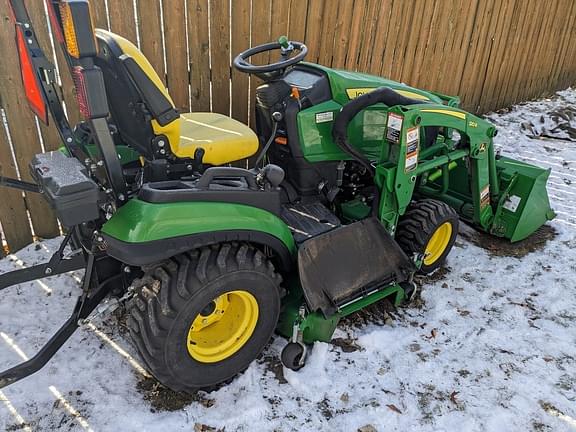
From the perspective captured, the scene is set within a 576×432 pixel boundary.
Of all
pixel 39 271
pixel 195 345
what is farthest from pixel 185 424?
pixel 39 271

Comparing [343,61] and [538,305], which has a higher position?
[343,61]

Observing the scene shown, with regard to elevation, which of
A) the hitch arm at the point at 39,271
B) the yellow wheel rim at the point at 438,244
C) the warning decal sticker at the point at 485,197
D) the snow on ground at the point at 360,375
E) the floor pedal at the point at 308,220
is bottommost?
the snow on ground at the point at 360,375

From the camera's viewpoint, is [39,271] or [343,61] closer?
[39,271]

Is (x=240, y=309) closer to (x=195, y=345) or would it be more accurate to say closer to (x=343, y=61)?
(x=195, y=345)

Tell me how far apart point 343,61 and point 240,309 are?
3234 millimetres

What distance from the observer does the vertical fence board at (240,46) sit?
379 cm

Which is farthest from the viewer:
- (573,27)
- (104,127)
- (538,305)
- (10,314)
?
(573,27)

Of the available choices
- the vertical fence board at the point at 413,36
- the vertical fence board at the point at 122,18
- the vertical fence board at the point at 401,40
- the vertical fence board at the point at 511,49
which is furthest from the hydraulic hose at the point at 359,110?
the vertical fence board at the point at 511,49

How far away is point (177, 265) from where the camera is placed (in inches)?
83.2

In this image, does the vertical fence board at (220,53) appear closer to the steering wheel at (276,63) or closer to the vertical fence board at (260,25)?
the vertical fence board at (260,25)

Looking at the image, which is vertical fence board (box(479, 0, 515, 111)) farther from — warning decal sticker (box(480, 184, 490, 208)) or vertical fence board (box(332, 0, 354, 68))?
warning decal sticker (box(480, 184, 490, 208))

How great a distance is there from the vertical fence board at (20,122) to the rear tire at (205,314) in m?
1.68

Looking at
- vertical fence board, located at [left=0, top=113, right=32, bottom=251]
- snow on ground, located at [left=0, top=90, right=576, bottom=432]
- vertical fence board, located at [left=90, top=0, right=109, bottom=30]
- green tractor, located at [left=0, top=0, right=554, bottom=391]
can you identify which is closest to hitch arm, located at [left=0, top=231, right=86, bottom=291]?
green tractor, located at [left=0, top=0, right=554, bottom=391]

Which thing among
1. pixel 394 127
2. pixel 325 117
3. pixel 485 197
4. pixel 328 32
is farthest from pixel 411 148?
pixel 328 32
